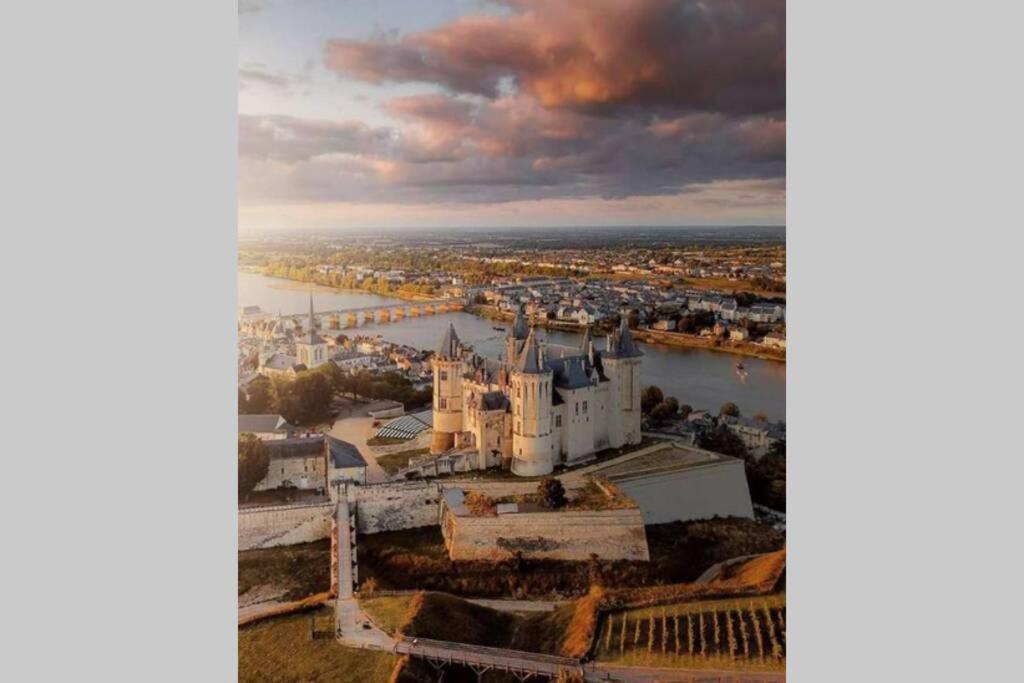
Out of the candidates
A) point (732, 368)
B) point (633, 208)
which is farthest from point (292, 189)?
point (732, 368)

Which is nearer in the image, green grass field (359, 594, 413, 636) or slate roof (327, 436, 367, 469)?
green grass field (359, 594, 413, 636)

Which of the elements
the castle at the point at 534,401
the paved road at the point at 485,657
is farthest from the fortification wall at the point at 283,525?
the paved road at the point at 485,657

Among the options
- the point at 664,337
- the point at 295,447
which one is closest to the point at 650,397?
the point at 664,337

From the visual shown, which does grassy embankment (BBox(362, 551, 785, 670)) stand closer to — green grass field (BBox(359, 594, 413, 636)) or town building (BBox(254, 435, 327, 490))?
green grass field (BBox(359, 594, 413, 636))

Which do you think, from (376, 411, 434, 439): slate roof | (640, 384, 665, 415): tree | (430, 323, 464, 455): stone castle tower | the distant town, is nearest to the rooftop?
the distant town

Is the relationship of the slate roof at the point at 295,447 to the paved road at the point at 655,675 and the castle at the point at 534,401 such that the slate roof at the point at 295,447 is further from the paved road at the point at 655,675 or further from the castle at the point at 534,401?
the paved road at the point at 655,675
